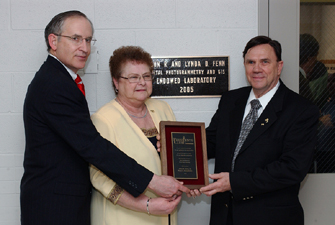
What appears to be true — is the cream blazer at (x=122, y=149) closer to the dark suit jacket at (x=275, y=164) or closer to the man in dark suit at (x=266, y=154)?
the man in dark suit at (x=266, y=154)

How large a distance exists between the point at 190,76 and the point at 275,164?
99cm

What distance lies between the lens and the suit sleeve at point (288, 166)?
1.77m

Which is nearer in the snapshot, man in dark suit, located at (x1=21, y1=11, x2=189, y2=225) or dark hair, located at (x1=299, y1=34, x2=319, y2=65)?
man in dark suit, located at (x1=21, y1=11, x2=189, y2=225)

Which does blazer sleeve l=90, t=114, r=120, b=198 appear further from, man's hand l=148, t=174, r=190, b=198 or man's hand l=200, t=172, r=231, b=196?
man's hand l=200, t=172, r=231, b=196

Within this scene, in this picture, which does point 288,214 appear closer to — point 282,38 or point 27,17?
point 282,38

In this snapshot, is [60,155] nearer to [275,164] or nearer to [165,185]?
[165,185]

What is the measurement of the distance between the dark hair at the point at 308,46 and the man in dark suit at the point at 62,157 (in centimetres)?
148

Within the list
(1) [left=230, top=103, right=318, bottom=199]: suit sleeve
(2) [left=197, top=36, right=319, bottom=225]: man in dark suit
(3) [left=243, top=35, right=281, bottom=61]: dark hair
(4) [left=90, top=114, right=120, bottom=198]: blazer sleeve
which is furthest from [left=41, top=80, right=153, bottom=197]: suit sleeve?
A: (3) [left=243, top=35, right=281, bottom=61]: dark hair

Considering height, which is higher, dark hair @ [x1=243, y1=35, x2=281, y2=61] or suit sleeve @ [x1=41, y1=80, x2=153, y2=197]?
dark hair @ [x1=243, y1=35, x2=281, y2=61]

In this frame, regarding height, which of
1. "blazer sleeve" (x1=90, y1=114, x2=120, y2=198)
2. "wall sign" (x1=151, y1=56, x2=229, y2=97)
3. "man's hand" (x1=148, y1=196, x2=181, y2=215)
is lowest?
"man's hand" (x1=148, y1=196, x2=181, y2=215)

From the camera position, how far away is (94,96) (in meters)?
2.42

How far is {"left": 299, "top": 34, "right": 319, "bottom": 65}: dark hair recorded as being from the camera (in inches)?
93.6

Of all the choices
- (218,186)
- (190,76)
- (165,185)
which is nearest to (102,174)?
(165,185)

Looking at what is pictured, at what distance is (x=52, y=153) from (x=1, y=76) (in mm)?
1113
